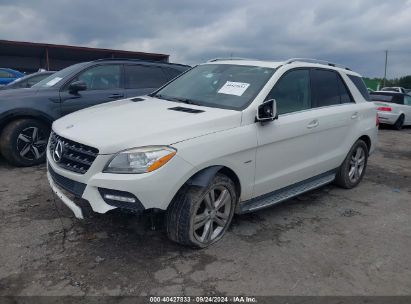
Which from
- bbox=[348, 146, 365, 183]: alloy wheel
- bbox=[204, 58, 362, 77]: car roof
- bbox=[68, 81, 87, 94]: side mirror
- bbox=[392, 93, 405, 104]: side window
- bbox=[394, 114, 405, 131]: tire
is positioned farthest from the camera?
bbox=[392, 93, 405, 104]: side window

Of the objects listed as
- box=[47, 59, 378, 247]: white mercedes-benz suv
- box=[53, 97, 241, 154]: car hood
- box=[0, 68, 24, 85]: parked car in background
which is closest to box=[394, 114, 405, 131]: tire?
box=[47, 59, 378, 247]: white mercedes-benz suv

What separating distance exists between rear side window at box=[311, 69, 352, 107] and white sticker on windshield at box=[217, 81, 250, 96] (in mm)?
1087

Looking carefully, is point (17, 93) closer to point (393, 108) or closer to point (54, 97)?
point (54, 97)

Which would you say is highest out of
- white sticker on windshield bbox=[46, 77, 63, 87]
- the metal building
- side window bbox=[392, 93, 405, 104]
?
the metal building

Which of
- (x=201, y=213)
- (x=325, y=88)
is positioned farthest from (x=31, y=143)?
(x=325, y=88)

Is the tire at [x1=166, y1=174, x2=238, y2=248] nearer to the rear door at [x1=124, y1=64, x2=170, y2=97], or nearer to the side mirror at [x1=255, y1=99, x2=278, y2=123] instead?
the side mirror at [x1=255, y1=99, x2=278, y2=123]

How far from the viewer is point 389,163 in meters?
7.79

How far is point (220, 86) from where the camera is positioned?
13.7ft

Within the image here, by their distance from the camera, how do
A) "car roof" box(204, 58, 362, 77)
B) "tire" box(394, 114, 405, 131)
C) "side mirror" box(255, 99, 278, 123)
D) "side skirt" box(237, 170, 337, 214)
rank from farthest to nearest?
"tire" box(394, 114, 405, 131), "car roof" box(204, 58, 362, 77), "side skirt" box(237, 170, 337, 214), "side mirror" box(255, 99, 278, 123)

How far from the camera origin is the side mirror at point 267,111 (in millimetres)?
3709

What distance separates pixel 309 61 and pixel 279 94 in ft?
3.29

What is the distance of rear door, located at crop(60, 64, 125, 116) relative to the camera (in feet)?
19.9

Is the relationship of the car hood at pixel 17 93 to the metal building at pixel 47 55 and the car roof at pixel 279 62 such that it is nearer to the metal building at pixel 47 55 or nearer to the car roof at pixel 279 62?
the car roof at pixel 279 62

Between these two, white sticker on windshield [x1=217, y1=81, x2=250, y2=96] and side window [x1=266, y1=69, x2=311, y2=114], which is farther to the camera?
side window [x1=266, y1=69, x2=311, y2=114]
